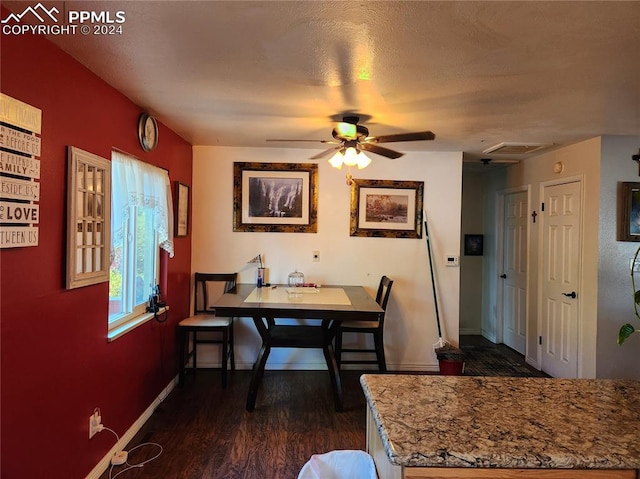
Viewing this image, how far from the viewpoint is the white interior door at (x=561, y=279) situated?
11.1ft

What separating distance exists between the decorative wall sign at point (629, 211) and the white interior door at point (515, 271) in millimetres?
1150

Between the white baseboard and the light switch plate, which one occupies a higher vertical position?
the light switch plate

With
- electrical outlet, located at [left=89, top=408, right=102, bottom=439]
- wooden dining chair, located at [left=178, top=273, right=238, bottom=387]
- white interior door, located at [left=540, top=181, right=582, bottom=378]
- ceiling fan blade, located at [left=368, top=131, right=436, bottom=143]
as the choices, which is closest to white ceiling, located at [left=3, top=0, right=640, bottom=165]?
ceiling fan blade, located at [left=368, top=131, right=436, bottom=143]

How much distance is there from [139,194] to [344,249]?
2.00 m

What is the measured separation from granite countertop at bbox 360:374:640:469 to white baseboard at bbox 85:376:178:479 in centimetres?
172

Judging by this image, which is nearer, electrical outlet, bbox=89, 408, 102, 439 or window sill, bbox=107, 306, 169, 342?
electrical outlet, bbox=89, 408, 102, 439

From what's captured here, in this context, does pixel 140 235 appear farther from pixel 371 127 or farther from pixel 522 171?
pixel 522 171

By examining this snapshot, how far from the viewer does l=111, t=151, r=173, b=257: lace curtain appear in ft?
7.54

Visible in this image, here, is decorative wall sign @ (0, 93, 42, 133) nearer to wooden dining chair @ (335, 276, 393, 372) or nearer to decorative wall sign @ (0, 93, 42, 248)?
decorative wall sign @ (0, 93, 42, 248)

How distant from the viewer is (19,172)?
145 centimetres

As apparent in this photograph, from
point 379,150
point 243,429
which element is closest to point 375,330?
point 243,429

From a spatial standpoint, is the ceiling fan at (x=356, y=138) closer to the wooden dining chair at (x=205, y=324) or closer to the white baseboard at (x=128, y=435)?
the wooden dining chair at (x=205, y=324)

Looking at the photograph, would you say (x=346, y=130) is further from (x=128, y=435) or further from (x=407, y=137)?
(x=128, y=435)

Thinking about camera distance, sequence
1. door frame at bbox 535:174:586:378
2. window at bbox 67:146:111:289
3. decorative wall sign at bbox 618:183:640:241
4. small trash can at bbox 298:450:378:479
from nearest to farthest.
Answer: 1. small trash can at bbox 298:450:378:479
2. window at bbox 67:146:111:289
3. decorative wall sign at bbox 618:183:640:241
4. door frame at bbox 535:174:586:378
